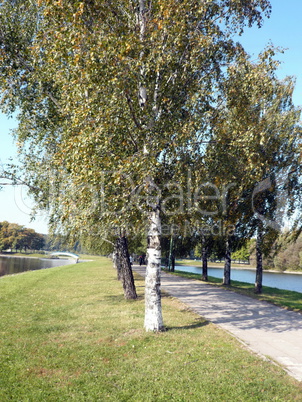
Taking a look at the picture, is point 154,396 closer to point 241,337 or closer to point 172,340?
point 172,340

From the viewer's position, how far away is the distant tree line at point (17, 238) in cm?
13112

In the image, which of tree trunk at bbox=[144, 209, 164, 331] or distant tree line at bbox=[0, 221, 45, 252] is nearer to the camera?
tree trunk at bbox=[144, 209, 164, 331]

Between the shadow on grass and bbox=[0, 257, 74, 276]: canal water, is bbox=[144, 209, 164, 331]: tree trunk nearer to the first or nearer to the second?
the shadow on grass

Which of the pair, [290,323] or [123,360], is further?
[290,323]

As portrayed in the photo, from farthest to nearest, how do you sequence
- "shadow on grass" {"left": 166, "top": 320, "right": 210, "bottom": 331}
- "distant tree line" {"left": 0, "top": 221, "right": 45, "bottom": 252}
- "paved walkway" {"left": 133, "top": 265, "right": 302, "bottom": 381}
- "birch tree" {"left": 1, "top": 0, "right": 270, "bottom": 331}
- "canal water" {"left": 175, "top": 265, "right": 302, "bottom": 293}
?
"distant tree line" {"left": 0, "top": 221, "right": 45, "bottom": 252}, "canal water" {"left": 175, "top": 265, "right": 302, "bottom": 293}, "shadow on grass" {"left": 166, "top": 320, "right": 210, "bottom": 331}, "birch tree" {"left": 1, "top": 0, "right": 270, "bottom": 331}, "paved walkway" {"left": 133, "top": 265, "right": 302, "bottom": 381}

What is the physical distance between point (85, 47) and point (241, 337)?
883 cm

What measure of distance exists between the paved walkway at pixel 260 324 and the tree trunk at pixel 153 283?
2088mm

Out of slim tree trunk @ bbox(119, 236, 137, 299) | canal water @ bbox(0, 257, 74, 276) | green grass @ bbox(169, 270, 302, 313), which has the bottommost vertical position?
canal water @ bbox(0, 257, 74, 276)

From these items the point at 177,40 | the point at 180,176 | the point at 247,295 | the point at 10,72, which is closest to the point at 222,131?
the point at 180,176

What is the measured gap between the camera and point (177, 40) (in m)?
9.72

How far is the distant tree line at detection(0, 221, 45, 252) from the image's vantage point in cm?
13112

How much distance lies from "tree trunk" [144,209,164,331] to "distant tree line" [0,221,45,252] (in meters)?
126

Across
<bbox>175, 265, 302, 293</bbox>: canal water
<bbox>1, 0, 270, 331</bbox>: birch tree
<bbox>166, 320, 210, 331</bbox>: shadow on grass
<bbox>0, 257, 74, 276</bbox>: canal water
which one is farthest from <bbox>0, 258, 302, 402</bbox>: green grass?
<bbox>0, 257, 74, 276</bbox>: canal water

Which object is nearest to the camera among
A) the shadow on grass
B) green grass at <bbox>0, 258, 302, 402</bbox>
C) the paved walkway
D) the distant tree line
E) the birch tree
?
green grass at <bbox>0, 258, 302, 402</bbox>
